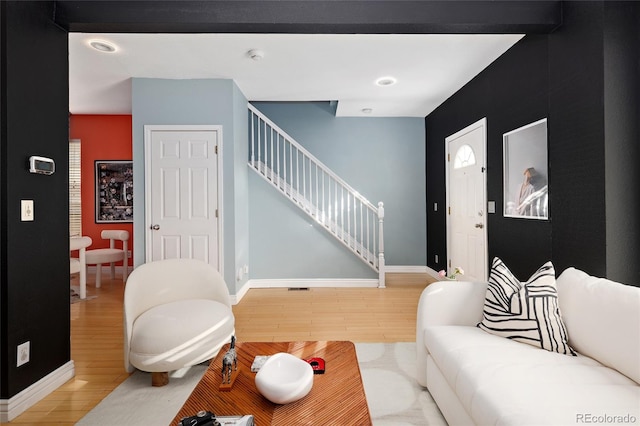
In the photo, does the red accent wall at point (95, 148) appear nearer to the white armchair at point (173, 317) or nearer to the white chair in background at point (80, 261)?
the white chair in background at point (80, 261)

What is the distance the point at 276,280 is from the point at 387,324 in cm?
218

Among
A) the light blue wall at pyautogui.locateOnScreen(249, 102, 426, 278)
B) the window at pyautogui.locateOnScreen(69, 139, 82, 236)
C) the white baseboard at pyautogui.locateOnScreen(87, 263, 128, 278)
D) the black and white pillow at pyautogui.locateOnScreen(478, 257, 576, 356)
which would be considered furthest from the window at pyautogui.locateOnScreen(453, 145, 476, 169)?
the window at pyautogui.locateOnScreen(69, 139, 82, 236)

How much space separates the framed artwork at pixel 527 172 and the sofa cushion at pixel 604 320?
4.51 feet

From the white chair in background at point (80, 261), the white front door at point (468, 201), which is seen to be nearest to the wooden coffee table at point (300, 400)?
the white front door at point (468, 201)

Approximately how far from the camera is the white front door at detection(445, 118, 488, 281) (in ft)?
14.0

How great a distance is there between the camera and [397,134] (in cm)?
639

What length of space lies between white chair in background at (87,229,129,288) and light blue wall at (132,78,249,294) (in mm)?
1145

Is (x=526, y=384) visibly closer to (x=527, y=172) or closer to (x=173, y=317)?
(x=173, y=317)

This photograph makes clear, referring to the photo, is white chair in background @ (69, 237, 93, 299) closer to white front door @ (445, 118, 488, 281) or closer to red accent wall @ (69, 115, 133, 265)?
red accent wall @ (69, 115, 133, 265)

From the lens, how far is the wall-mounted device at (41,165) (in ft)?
7.38

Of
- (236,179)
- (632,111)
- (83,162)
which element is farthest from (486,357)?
(83,162)

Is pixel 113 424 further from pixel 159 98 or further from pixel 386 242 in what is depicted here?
pixel 386 242

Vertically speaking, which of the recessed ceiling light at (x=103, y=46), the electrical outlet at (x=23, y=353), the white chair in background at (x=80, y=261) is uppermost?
the recessed ceiling light at (x=103, y=46)

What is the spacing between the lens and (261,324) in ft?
12.0
